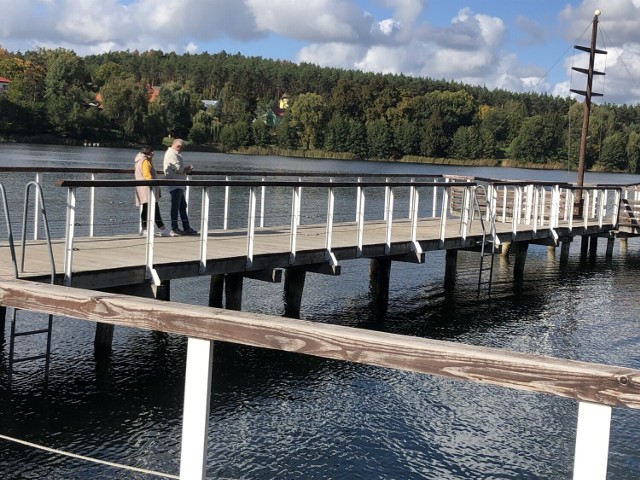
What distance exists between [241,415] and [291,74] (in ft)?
464

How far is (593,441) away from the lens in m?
2.72

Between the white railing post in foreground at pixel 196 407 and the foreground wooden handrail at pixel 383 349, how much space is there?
71mm

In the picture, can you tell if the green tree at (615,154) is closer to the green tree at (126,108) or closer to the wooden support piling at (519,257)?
the green tree at (126,108)

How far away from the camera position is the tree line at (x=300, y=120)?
90312 mm

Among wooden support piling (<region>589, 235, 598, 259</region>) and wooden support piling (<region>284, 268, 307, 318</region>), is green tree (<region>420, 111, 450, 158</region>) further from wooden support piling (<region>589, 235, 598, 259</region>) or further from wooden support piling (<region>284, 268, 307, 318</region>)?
wooden support piling (<region>284, 268, 307, 318</region>)

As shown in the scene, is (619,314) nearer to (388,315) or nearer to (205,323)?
(388,315)

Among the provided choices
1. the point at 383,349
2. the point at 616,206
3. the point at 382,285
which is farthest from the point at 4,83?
the point at 383,349

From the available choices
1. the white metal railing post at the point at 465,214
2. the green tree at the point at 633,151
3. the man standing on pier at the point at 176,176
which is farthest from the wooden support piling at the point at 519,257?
the green tree at the point at 633,151

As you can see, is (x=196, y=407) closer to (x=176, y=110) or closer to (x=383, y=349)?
(x=383, y=349)

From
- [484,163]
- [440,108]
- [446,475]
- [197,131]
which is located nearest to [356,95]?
[440,108]

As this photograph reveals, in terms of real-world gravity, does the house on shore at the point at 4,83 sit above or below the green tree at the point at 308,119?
above

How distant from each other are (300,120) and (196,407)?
106877mm

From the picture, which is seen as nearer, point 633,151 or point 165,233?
point 165,233

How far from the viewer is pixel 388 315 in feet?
54.3
